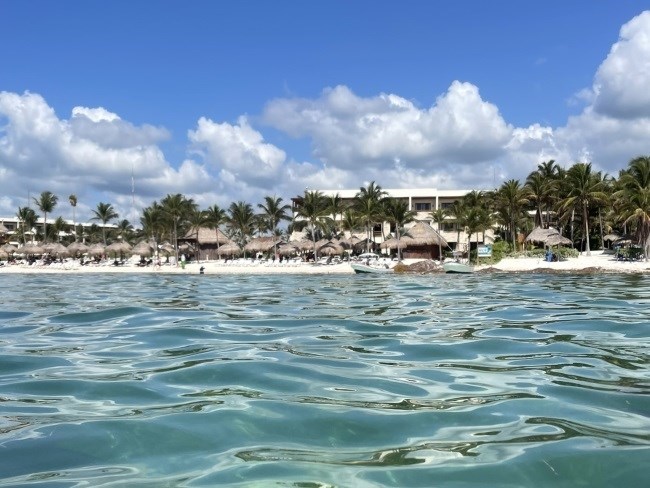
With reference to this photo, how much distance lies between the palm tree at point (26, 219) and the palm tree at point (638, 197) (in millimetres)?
69178

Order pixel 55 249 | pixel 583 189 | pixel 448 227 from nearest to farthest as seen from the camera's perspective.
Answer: pixel 583 189, pixel 55 249, pixel 448 227

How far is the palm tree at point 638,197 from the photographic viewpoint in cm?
3862

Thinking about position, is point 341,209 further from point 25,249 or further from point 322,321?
point 322,321

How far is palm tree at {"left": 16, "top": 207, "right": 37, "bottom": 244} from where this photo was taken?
251 ft

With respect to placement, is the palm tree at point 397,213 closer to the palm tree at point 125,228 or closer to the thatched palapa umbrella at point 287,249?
the thatched palapa umbrella at point 287,249

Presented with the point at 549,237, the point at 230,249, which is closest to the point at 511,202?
the point at 549,237

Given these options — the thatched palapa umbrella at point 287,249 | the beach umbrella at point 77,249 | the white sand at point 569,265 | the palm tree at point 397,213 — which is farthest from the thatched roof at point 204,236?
the white sand at point 569,265

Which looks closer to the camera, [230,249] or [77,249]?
[230,249]

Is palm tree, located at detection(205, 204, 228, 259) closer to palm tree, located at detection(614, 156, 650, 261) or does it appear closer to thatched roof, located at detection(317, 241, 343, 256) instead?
thatched roof, located at detection(317, 241, 343, 256)

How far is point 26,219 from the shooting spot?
7731cm

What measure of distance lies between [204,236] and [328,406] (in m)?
61.4

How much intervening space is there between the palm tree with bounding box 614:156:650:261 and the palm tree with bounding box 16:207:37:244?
69178 mm

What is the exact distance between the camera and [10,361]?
18.3 ft

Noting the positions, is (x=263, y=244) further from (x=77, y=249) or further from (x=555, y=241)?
(x=555, y=241)
